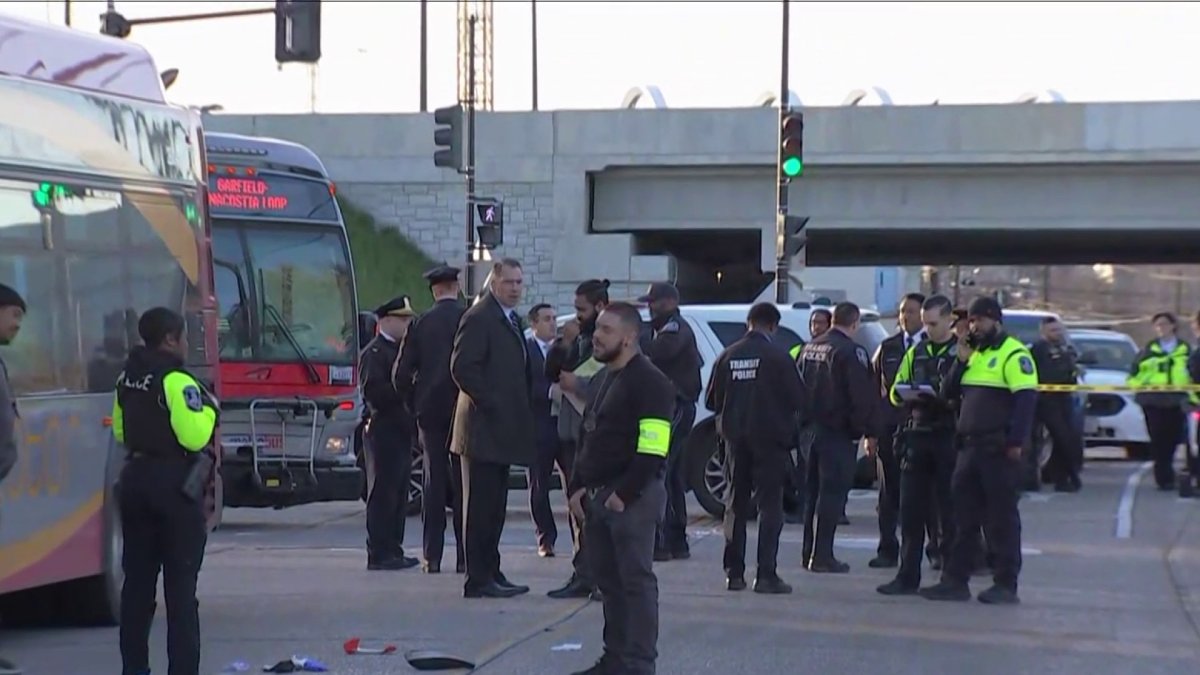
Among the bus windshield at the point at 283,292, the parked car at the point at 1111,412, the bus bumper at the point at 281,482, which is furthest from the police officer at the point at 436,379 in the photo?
the parked car at the point at 1111,412

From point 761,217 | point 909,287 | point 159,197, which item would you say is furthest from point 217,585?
point 909,287

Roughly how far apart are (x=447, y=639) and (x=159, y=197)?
3.17 metres

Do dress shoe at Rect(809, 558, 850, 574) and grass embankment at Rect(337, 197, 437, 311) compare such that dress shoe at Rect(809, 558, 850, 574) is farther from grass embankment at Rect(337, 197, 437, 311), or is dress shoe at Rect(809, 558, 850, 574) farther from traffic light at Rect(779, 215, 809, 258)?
grass embankment at Rect(337, 197, 437, 311)

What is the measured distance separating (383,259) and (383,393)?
2363 cm

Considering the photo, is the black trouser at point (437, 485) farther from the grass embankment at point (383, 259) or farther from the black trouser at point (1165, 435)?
the grass embankment at point (383, 259)

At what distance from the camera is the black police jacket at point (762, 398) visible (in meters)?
11.6

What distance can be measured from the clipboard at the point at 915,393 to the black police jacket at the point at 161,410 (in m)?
5.21

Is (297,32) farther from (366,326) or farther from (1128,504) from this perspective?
(1128,504)

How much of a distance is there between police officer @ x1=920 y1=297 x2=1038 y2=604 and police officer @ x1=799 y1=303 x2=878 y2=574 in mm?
1082

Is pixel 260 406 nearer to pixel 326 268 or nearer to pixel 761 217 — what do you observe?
pixel 326 268

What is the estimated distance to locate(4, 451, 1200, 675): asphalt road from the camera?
30.1ft

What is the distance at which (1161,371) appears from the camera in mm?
20047

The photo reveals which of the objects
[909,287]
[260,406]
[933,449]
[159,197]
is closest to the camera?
[159,197]

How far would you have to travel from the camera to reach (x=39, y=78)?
965cm
